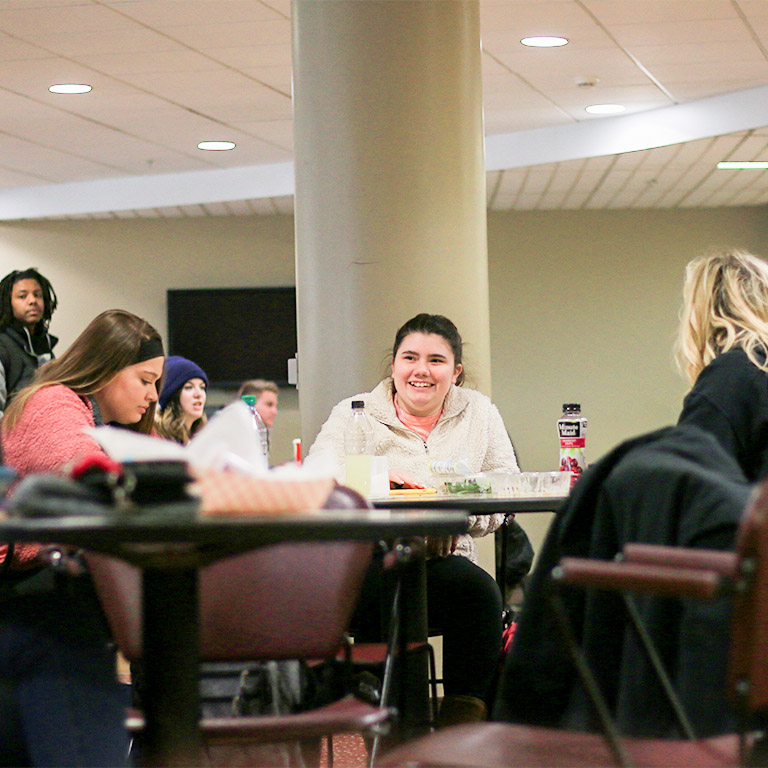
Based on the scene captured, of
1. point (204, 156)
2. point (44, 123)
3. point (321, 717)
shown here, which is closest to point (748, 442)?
point (321, 717)

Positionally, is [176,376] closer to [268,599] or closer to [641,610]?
[268,599]

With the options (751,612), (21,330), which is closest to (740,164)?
(21,330)

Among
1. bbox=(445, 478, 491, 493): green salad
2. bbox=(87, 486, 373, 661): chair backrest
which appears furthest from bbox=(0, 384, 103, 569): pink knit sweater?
bbox=(445, 478, 491, 493): green salad

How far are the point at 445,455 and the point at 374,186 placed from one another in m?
1.09

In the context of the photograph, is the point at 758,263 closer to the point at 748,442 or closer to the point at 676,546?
Result: the point at 748,442

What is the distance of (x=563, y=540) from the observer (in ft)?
6.16

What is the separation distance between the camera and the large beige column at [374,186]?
4238mm

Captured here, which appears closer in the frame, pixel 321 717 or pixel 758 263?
pixel 321 717

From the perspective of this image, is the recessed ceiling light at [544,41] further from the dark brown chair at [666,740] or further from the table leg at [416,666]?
the dark brown chair at [666,740]

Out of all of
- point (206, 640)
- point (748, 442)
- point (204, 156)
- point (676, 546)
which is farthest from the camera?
point (204, 156)

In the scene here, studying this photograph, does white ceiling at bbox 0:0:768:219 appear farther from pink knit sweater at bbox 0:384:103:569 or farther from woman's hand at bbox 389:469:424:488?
pink knit sweater at bbox 0:384:103:569

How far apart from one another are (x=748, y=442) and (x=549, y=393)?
7.95 m

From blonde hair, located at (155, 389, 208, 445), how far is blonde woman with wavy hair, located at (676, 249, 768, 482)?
96.2 inches

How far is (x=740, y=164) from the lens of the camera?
27.8 feet
